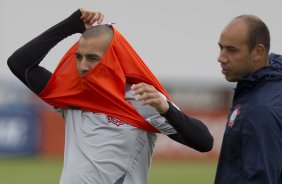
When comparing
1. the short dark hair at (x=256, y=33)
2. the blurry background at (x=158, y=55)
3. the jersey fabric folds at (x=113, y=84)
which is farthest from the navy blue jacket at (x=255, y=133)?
the blurry background at (x=158, y=55)

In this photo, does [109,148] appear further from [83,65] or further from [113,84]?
[83,65]

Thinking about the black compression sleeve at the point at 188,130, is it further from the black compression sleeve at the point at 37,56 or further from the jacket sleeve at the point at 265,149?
the black compression sleeve at the point at 37,56

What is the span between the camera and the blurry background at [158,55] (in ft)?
61.0

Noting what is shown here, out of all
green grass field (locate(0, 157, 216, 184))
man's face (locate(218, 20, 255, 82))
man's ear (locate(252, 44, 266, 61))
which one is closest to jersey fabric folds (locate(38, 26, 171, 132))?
man's face (locate(218, 20, 255, 82))

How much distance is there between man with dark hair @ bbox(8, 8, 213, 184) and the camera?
5.56 m

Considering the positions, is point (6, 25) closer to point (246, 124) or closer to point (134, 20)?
point (134, 20)

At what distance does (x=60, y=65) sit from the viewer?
592cm

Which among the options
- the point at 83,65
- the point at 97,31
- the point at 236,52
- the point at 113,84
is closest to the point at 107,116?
the point at 113,84

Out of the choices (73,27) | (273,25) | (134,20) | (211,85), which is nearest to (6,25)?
(134,20)

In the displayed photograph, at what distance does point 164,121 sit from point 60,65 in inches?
34.3

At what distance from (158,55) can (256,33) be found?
19.3m

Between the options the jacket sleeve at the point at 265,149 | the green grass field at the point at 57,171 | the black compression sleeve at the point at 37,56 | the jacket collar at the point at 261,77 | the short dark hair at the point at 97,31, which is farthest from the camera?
the green grass field at the point at 57,171

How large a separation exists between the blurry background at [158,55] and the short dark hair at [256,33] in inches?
508

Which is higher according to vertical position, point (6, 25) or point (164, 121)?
point (164, 121)
